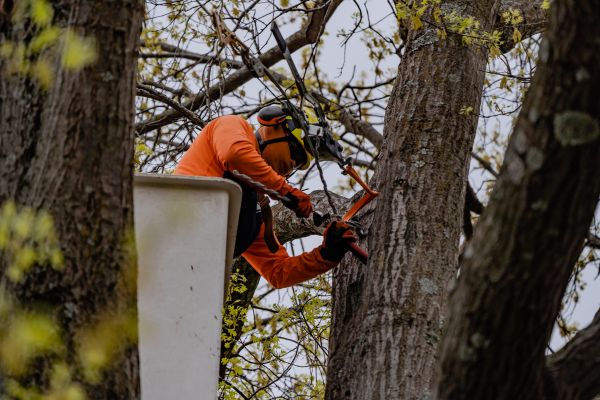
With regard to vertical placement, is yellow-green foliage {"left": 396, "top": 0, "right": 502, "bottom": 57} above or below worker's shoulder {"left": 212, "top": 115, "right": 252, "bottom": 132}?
above

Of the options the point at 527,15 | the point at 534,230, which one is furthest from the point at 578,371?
the point at 527,15

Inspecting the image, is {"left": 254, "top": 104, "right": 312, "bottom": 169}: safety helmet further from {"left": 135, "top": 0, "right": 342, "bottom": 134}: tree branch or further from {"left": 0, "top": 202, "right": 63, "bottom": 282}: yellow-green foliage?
{"left": 0, "top": 202, "right": 63, "bottom": 282}: yellow-green foliage

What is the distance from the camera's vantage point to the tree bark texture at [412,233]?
3.19 m

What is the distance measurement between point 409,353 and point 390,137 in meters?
1.01

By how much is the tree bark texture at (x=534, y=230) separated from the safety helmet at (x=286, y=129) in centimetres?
239

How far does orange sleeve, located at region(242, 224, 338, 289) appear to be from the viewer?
14.3 feet

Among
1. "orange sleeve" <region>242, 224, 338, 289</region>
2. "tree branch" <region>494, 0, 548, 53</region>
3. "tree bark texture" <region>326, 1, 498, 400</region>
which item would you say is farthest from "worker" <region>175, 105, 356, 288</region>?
"tree branch" <region>494, 0, 548, 53</region>

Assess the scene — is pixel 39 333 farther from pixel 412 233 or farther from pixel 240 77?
pixel 240 77

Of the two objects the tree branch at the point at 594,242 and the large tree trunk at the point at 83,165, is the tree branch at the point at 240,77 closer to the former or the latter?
the tree branch at the point at 594,242

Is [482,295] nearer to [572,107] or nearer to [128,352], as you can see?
[572,107]

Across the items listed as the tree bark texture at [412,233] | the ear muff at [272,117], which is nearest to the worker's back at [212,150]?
the ear muff at [272,117]

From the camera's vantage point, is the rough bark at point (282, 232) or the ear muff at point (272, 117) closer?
the ear muff at point (272, 117)

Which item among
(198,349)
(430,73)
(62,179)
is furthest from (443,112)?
(62,179)

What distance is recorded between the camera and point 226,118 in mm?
4406
